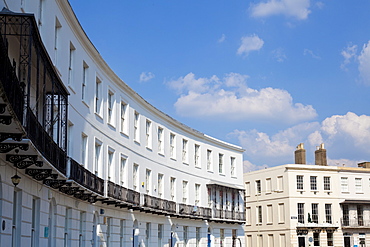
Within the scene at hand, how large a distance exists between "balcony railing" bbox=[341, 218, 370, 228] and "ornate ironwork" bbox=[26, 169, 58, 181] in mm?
46419

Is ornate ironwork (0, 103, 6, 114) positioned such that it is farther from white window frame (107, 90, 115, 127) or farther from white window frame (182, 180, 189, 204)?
white window frame (182, 180, 189, 204)

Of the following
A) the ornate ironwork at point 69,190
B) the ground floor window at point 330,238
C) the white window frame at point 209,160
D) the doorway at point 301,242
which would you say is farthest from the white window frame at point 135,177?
the ground floor window at point 330,238

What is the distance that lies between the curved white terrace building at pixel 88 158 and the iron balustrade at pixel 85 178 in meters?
0.05

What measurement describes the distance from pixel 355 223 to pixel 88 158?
40.7 meters

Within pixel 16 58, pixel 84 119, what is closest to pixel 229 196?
pixel 84 119

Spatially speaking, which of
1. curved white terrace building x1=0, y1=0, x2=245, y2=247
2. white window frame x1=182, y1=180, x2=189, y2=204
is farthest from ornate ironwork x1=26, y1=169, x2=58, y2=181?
white window frame x1=182, y1=180, x2=189, y2=204

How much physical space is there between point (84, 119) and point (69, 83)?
266 cm

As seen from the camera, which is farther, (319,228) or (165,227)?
(319,228)

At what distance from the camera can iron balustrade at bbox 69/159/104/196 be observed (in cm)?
2294

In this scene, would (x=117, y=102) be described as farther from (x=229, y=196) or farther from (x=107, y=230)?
(x=229, y=196)

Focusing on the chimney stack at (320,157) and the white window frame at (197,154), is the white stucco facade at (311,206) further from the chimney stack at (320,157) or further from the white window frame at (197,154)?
the white window frame at (197,154)

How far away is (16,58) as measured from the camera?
17953 mm

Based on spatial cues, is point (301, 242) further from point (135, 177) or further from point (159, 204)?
point (135, 177)

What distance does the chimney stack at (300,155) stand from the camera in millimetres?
62875
